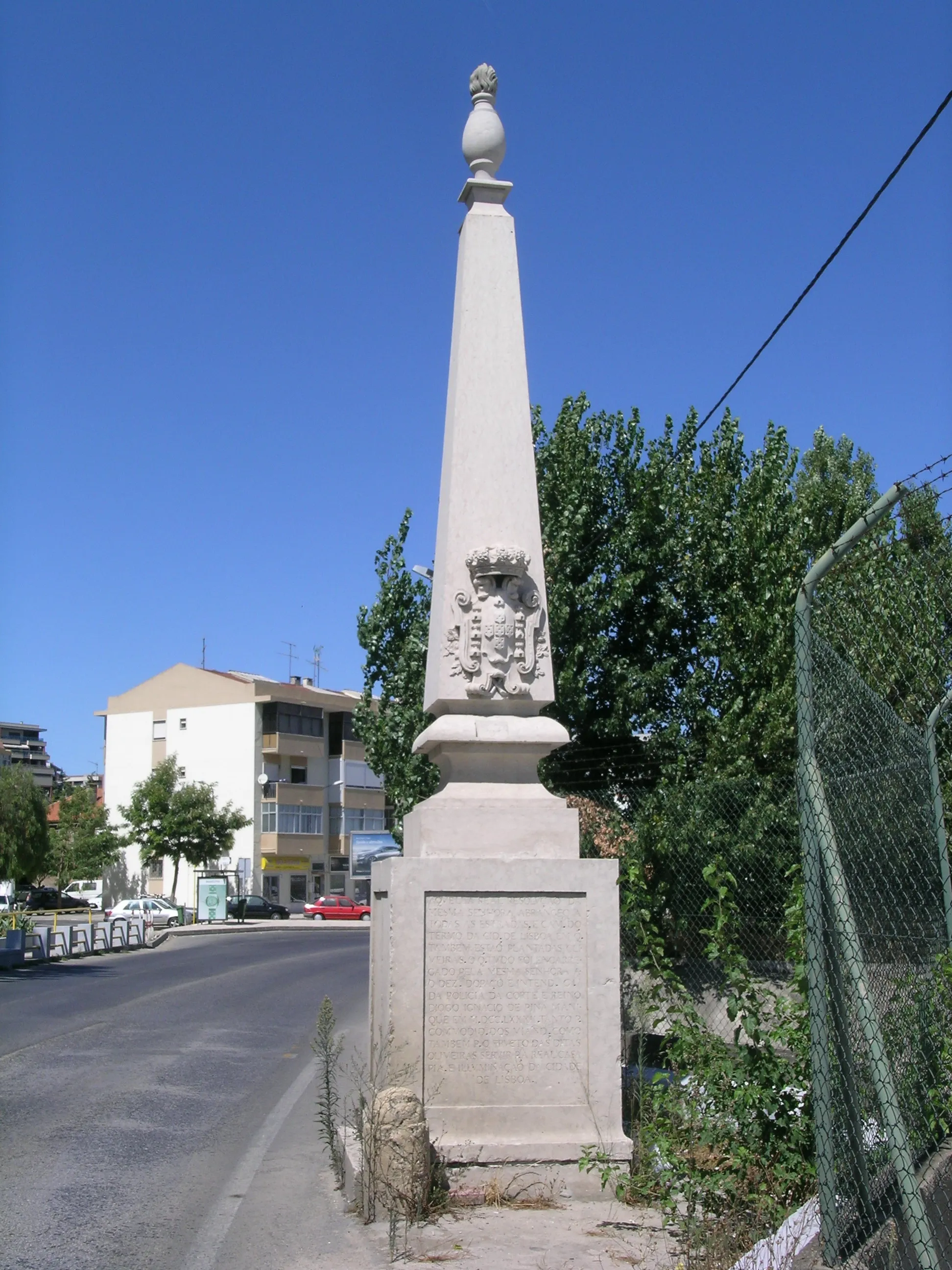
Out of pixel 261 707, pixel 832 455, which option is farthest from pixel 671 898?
pixel 261 707

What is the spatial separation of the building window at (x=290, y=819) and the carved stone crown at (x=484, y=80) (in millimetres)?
60809

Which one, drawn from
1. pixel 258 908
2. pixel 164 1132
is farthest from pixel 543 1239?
pixel 258 908

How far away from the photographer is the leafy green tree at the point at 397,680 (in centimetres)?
1593

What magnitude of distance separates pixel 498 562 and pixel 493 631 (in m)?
0.39

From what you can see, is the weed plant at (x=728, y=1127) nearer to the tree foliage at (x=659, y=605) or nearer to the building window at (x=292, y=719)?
the tree foliage at (x=659, y=605)

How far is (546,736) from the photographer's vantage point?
22.9ft

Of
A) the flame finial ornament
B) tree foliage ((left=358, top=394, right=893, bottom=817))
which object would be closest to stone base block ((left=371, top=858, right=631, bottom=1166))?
the flame finial ornament

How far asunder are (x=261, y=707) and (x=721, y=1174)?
207 ft

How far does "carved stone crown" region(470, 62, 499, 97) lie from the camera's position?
26.1 feet

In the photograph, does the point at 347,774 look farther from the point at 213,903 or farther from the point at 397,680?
the point at 397,680

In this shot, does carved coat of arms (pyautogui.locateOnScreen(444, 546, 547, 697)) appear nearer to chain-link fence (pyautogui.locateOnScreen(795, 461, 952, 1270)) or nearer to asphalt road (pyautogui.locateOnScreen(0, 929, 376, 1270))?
chain-link fence (pyautogui.locateOnScreen(795, 461, 952, 1270))

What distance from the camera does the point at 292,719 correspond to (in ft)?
223

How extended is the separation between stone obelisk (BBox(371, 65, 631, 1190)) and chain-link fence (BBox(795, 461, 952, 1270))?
1.77 meters

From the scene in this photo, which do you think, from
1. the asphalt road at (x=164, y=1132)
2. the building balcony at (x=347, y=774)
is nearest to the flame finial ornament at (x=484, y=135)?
the asphalt road at (x=164, y=1132)
